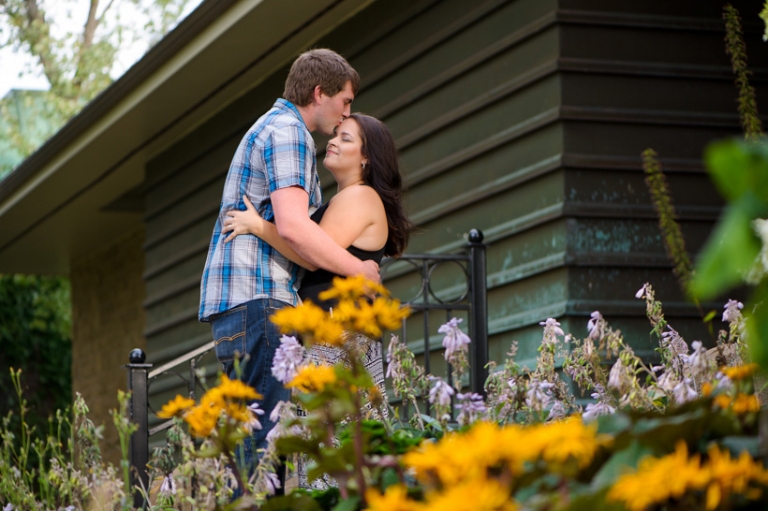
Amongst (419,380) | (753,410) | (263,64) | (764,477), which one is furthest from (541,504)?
(263,64)

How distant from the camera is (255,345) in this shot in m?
3.16

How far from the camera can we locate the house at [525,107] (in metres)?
4.87

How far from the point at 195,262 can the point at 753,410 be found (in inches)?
302

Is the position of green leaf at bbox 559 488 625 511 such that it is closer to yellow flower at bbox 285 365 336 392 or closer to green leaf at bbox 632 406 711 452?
green leaf at bbox 632 406 711 452

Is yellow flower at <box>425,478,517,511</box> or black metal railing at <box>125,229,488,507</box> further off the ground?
black metal railing at <box>125,229,488,507</box>

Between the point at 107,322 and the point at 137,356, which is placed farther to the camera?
the point at 107,322

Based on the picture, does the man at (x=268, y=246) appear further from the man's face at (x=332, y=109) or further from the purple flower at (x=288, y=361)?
the purple flower at (x=288, y=361)

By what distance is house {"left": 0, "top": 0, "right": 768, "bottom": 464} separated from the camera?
4867mm

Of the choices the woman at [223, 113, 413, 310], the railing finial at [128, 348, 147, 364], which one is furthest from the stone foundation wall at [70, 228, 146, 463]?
the woman at [223, 113, 413, 310]

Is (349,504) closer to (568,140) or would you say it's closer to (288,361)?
(288,361)

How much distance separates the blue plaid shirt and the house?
1.79m

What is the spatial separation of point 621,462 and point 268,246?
80.9 inches

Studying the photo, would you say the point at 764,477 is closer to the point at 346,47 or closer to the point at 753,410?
the point at 753,410

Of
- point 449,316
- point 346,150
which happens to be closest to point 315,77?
point 346,150
